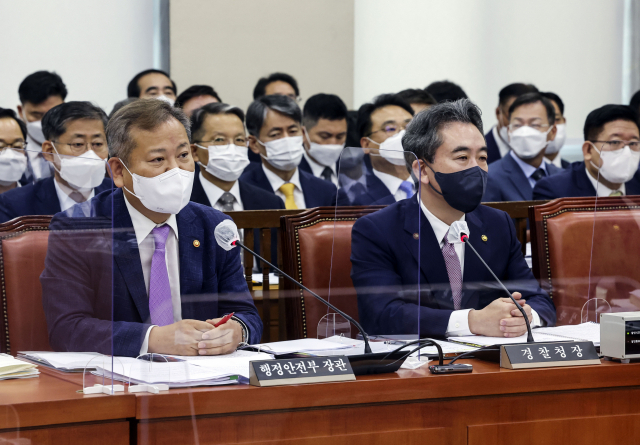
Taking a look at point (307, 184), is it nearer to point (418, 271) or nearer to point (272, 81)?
point (272, 81)

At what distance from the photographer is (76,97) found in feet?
18.1

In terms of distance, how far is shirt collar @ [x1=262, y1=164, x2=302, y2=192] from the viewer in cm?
408

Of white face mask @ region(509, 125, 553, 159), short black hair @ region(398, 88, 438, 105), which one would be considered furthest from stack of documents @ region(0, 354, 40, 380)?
white face mask @ region(509, 125, 553, 159)

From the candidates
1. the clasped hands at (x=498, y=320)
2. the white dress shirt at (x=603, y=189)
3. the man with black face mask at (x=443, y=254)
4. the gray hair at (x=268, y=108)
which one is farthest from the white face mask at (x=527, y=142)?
the clasped hands at (x=498, y=320)

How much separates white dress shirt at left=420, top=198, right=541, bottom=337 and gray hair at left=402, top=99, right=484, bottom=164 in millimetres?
252

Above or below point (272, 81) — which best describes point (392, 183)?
below

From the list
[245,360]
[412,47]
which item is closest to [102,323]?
[245,360]

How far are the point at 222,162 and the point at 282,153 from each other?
51 cm

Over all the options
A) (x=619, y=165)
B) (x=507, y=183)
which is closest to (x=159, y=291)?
(x=619, y=165)

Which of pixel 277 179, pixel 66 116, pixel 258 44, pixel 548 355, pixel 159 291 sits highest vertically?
pixel 258 44

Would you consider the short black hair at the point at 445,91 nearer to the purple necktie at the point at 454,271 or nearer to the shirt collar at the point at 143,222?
the purple necktie at the point at 454,271

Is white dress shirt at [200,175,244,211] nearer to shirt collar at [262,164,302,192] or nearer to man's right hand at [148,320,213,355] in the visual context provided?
shirt collar at [262,164,302,192]

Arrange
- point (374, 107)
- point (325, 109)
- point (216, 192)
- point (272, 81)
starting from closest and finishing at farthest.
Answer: point (216, 192) < point (374, 107) < point (325, 109) < point (272, 81)

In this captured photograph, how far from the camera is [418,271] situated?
180 cm
